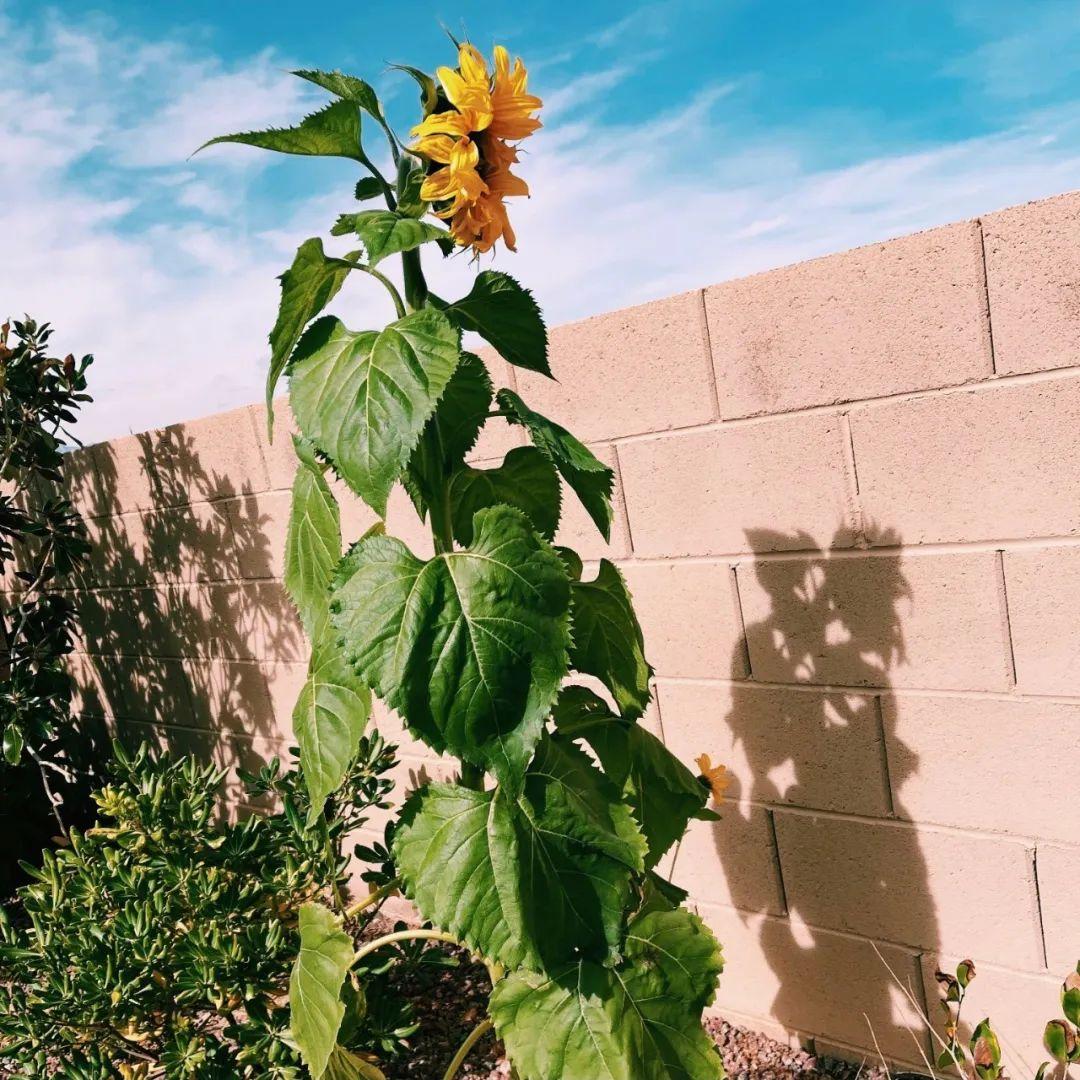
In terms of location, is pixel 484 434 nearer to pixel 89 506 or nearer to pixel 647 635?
pixel 647 635

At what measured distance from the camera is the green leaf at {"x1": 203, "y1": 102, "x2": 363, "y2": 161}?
124 cm

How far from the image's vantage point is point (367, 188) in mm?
1297

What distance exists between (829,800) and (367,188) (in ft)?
4.48

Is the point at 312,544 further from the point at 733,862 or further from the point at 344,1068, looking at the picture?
the point at 733,862

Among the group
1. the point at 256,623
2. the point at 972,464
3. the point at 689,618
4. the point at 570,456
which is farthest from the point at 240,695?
the point at 972,464

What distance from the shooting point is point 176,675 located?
3387 millimetres

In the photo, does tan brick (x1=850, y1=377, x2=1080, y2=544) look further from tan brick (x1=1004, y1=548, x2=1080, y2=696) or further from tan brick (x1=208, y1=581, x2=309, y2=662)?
tan brick (x1=208, y1=581, x2=309, y2=662)

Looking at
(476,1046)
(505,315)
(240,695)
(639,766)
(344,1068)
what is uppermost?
(505,315)

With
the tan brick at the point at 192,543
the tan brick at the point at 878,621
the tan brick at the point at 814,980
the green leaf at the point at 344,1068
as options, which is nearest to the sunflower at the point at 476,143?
the tan brick at the point at 878,621

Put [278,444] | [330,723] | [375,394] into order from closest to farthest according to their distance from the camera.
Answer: [375,394]
[330,723]
[278,444]

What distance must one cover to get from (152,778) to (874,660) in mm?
1521

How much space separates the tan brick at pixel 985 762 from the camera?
1.71m

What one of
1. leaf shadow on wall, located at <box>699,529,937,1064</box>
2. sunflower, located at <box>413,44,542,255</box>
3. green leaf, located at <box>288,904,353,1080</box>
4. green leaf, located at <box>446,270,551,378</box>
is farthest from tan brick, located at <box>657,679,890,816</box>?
sunflower, located at <box>413,44,542,255</box>

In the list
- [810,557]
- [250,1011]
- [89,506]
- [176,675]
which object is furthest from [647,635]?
[89,506]
